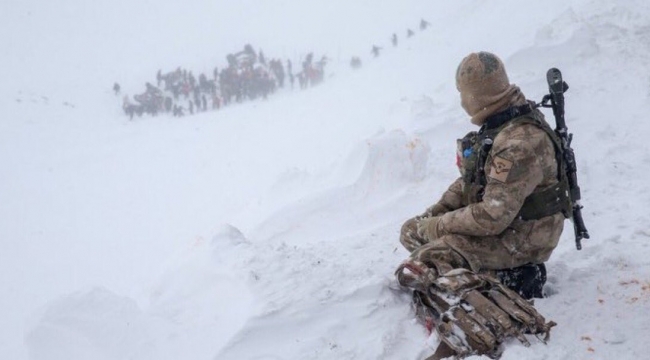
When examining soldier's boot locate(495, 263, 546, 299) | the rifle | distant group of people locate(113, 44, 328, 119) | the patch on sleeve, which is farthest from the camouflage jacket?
distant group of people locate(113, 44, 328, 119)

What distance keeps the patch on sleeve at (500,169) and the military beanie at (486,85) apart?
0.39 metres

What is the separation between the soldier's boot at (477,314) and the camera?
251cm

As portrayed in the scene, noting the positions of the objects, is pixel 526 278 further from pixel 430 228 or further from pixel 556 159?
pixel 556 159

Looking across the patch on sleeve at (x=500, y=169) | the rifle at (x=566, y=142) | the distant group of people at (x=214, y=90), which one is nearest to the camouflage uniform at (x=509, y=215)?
the patch on sleeve at (x=500, y=169)

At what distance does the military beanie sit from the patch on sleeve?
39 cm

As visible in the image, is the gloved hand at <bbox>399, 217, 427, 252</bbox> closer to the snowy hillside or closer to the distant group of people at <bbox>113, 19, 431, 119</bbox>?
the snowy hillside

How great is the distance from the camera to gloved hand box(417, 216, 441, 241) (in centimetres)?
331

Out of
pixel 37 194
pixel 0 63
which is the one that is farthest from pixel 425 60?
pixel 0 63

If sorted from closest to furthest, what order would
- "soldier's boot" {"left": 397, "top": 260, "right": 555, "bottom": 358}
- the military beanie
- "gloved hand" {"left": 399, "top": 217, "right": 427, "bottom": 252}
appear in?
"soldier's boot" {"left": 397, "top": 260, "right": 555, "bottom": 358} < the military beanie < "gloved hand" {"left": 399, "top": 217, "right": 427, "bottom": 252}

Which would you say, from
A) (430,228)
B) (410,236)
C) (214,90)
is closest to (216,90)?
(214,90)

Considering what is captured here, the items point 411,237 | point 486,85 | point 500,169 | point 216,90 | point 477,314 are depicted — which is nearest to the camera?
point 477,314

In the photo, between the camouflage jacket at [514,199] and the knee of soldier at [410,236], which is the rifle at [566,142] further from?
the knee of soldier at [410,236]

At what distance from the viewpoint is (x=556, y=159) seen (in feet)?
9.94

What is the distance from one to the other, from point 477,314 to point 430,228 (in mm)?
847
